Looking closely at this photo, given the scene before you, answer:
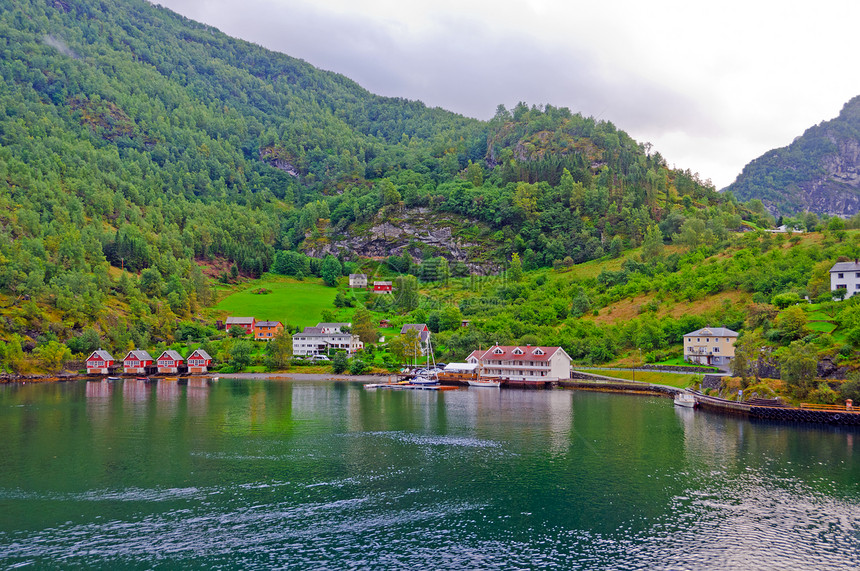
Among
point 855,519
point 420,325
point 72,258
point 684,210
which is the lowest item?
point 855,519

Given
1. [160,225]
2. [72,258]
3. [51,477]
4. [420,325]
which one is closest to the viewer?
[51,477]

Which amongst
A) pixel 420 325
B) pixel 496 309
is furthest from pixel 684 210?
pixel 420 325

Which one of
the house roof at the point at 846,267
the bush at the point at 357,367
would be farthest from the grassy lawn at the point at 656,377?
the bush at the point at 357,367

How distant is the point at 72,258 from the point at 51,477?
113 metres

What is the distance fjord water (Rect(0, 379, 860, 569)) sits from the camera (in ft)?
86.3

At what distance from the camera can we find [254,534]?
28.3 m

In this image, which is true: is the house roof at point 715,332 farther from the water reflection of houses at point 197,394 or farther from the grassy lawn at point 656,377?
the water reflection of houses at point 197,394

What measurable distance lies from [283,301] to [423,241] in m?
53.0

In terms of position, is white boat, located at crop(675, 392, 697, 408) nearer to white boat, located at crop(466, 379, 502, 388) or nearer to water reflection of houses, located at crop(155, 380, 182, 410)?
white boat, located at crop(466, 379, 502, 388)

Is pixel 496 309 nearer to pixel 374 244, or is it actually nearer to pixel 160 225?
pixel 374 244

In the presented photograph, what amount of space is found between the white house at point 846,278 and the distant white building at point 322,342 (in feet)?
255

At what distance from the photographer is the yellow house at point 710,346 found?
81125 mm

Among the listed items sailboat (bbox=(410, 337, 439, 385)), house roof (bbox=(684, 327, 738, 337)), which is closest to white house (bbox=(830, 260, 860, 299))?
house roof (bbox=(684, 327, 738, 337))

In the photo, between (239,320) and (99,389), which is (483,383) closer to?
(99,389)
